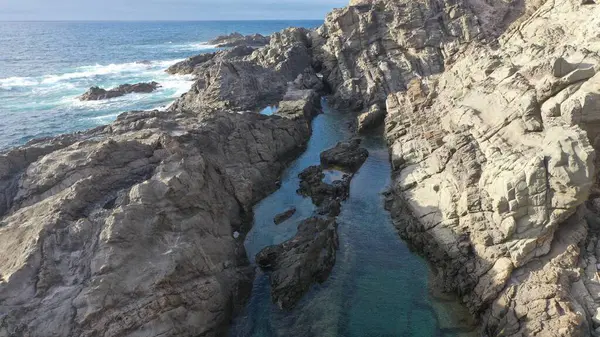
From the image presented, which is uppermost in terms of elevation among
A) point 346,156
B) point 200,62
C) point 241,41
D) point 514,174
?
point 241,41

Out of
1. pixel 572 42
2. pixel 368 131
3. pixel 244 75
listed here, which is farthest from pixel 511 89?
pixel 244 75

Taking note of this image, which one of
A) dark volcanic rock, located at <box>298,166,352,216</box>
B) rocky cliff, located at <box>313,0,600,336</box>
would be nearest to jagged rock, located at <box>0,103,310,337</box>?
dark volcanic rock, located at <box>298,166,352,216</box>

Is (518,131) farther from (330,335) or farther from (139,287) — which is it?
(139,287)

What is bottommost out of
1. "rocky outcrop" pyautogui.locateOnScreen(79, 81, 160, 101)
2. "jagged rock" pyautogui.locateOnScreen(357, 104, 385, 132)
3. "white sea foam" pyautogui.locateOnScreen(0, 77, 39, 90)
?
"jagged rock" pyautogui.locateOnScreen(357, 104, 385, 132)

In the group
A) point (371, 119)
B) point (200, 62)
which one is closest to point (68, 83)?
point (200, 62)

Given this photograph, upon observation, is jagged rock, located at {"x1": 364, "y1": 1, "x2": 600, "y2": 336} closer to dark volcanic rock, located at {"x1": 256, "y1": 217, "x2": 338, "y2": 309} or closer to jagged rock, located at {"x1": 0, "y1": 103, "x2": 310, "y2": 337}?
dark volcanic rock, located at {"x1": 256, "y1": 217, "x2": 338, "y2": 309}

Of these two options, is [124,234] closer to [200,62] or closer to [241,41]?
[200,62]
